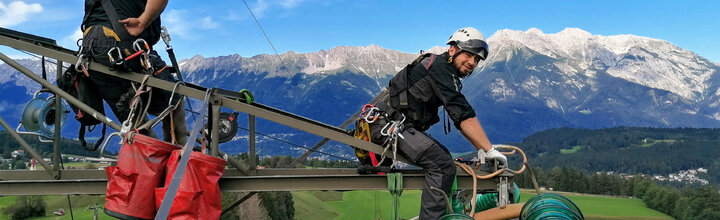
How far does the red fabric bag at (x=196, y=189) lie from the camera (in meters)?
5.97

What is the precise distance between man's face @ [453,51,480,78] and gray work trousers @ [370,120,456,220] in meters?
1.06

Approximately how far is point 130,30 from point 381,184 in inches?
140

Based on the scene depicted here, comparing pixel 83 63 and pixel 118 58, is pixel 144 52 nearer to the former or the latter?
pixel 118 58

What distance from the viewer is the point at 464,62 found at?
25.4 ft

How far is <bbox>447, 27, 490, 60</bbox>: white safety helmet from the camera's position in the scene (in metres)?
7.63

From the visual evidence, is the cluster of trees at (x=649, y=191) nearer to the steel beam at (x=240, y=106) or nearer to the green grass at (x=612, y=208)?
the green grass at (x=612, y=208)

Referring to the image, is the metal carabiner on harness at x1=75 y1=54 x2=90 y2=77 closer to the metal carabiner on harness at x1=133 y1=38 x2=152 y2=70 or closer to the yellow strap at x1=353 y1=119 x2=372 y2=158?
the metal carabiner on harness at x1=133 y1=38 x2=152 y2=70

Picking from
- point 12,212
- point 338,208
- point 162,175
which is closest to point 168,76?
point 162,175

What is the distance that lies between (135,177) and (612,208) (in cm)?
14752

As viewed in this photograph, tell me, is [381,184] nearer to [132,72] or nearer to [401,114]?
[401,114]

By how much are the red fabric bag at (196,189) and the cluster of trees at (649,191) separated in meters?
128

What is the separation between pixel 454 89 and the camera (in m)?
7.27

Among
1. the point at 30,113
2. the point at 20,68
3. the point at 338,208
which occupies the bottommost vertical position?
the point at 338,208

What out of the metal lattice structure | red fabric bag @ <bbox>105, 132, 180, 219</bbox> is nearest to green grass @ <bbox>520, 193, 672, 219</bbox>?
the metal lattice structure
